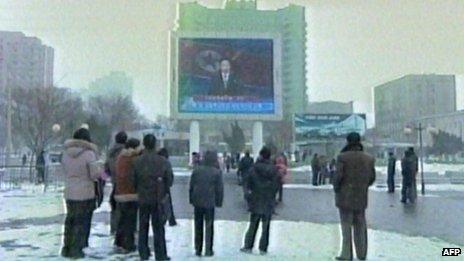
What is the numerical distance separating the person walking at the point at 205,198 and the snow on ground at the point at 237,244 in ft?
0.81

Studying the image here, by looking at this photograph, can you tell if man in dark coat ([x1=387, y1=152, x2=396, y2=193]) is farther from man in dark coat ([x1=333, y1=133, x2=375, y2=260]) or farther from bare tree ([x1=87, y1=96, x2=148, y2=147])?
bare tree ([x1=87, y1=96, x2=148, y2=147])

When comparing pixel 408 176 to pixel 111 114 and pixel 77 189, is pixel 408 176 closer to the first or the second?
pixel 77 189

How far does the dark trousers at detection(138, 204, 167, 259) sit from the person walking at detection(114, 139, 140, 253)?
51cm

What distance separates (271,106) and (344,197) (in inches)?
1543

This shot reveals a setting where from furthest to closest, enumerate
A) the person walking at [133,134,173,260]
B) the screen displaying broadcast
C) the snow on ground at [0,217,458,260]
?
the screen displaying broadcast < the snow on ground at [0,217,458,260] < the person walking at [133,134,173,260]

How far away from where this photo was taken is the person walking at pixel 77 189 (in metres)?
8.20

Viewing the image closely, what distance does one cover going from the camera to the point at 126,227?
8820mm

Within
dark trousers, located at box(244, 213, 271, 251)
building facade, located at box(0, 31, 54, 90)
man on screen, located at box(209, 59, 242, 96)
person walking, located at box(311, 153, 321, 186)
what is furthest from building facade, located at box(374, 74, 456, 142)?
dark trousers, located at box(244, 213, 271, 251)

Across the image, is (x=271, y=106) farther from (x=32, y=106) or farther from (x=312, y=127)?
(x=32, y=106)

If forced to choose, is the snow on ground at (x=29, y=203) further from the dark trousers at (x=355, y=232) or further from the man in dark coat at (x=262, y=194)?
the dark trousers at (x=355, y=232)

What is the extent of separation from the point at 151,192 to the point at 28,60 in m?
42.2

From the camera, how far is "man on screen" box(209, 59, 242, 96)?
4644 centimetres

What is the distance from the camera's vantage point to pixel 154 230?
8.05 meters

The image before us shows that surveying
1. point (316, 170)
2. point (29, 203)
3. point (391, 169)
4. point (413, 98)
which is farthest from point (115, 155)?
point (413, 98)
